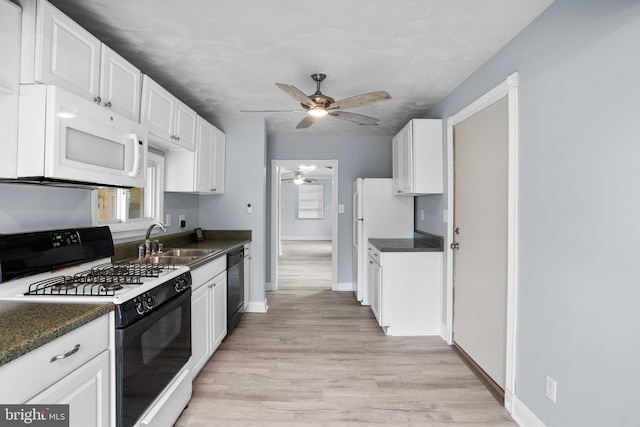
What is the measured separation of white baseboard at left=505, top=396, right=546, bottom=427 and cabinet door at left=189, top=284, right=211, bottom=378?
210 centimetres

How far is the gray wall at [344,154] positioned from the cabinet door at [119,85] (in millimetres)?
2895

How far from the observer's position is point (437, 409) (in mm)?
2143

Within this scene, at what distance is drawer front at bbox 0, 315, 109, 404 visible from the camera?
0.96 metres

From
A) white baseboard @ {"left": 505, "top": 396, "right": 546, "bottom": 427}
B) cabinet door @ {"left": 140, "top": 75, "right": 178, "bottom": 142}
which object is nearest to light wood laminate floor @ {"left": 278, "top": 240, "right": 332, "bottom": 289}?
cabinet door @ {"left": 140, "top": 75, "right": 178, "bottom": 142}

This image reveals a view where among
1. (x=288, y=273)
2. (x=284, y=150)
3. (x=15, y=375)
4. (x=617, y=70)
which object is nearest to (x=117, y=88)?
(x=15, y=375)

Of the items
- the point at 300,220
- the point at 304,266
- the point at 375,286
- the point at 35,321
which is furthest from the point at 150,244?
the point at 300,220

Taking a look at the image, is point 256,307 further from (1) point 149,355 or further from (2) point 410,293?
(1) point 149,355

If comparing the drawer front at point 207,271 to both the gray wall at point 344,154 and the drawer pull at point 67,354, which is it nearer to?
the drawer pull at point 67,354

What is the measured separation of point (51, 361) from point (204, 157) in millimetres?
2571

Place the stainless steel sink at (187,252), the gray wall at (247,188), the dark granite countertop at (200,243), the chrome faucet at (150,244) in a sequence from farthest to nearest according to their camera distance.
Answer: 1. the gray wall at (247,188)
2. the stainless steel sink at (187,252)
3. the chrome faucet at (150,244)
4. the dark granite countertop at (200,243)

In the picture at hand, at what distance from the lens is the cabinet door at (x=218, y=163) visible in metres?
3.69

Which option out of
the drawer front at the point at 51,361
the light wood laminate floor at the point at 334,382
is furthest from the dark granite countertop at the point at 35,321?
the light wood laminate floor at the point at 334,382

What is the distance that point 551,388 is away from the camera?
5.85ft

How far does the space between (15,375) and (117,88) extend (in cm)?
164
